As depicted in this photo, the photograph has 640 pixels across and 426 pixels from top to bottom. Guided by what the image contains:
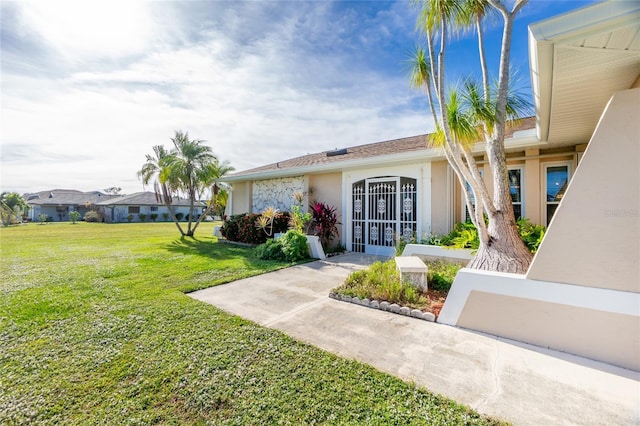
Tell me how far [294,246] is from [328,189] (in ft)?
12.1

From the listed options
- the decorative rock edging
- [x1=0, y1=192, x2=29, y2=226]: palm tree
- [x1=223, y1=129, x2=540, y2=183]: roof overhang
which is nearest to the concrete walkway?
the decorative rock edging

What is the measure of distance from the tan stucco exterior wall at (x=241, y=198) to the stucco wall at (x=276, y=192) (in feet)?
1.18

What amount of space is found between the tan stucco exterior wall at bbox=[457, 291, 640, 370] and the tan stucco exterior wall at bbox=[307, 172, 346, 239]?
729 centimetres

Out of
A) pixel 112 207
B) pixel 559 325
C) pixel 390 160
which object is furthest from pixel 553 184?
pixel 112 207

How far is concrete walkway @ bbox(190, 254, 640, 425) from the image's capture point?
7.41ft

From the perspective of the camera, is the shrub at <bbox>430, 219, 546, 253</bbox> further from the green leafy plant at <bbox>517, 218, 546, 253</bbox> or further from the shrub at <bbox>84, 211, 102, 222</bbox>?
the shrub at <bbox>84, 211, 102, 222</bbox>

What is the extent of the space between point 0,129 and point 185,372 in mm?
11278

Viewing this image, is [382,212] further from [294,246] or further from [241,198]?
[241,198]

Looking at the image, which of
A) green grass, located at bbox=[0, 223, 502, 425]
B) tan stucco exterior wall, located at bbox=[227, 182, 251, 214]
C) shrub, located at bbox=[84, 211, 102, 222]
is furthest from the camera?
shrub, located at bbox=[84, 211, 102, 222]

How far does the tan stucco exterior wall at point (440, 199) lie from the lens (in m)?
8.48

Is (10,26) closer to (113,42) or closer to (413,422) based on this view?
(113,42)

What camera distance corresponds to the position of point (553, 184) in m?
7.28

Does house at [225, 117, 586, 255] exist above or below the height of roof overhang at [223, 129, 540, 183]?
below

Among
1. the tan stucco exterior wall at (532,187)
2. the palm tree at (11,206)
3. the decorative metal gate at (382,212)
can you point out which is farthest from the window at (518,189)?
the palm tree at (11,206)
